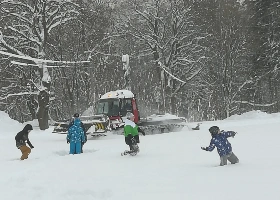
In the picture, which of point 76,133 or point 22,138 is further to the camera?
point 76,133

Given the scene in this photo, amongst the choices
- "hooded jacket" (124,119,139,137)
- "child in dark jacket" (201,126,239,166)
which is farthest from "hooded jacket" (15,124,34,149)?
"child in dark jacket" (201,126,239,166)

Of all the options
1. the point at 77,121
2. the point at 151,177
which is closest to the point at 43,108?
the point at 77,121

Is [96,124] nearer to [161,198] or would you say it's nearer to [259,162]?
[259,162]

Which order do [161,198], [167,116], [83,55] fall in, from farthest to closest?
[83,55], [167,116], [161,198]

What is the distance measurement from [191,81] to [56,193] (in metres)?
34.6

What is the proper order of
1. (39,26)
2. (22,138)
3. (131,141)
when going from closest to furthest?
(131,141) → (22,138) → (39,26)

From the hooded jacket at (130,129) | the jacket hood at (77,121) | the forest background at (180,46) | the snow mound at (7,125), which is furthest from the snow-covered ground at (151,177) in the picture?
the forest background at (180,46)

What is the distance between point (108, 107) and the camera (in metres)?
22.6

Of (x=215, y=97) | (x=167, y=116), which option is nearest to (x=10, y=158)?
(x=167, y=116)

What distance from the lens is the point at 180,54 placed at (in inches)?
1532

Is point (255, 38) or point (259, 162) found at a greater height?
point (255, 38)

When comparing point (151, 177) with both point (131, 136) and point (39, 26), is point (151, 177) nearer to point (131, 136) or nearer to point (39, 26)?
point (131, 136)

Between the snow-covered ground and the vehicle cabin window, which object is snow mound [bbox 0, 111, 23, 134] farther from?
the snow-covered ground

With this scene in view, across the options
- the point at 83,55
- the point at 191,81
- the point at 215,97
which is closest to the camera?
the point at 83,55
